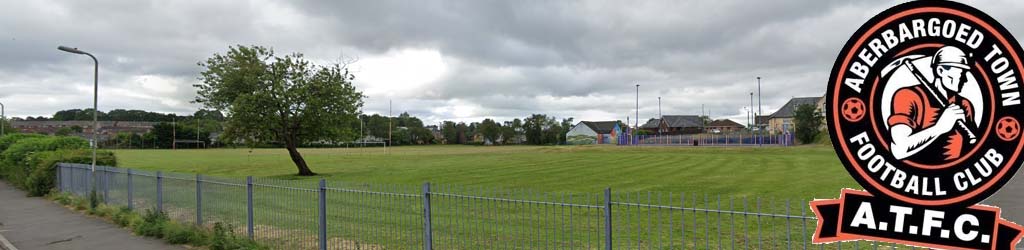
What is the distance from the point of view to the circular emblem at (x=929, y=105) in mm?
3195

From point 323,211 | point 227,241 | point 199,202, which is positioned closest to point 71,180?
point 199,202

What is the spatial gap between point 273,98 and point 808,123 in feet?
187

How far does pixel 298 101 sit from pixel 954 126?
31391 mm

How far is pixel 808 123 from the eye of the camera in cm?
6631

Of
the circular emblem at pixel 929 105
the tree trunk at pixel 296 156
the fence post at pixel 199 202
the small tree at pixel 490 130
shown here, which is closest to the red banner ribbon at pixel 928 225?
the circular emblem at pixel 929 105

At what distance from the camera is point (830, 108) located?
144 inches

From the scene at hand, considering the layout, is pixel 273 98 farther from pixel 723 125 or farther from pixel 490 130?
pixel 723 125

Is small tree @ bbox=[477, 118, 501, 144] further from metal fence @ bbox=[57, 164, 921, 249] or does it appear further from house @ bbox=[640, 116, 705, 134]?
metal fence @ bbox=[57, 164, 921, 249]

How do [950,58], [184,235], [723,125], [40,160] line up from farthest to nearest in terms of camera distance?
[723,125]
[40,160]
[184,235]
[950,58]

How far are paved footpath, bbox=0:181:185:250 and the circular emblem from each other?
10518mm

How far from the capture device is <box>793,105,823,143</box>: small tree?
6606 centimetres

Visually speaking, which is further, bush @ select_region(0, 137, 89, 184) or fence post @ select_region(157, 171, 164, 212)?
bush @ select_region(0, 137, 89, 184)

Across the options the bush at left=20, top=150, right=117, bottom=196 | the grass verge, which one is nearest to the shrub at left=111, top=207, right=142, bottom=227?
the grass verge

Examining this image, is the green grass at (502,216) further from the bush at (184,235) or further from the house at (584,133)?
the house at (584,133)
